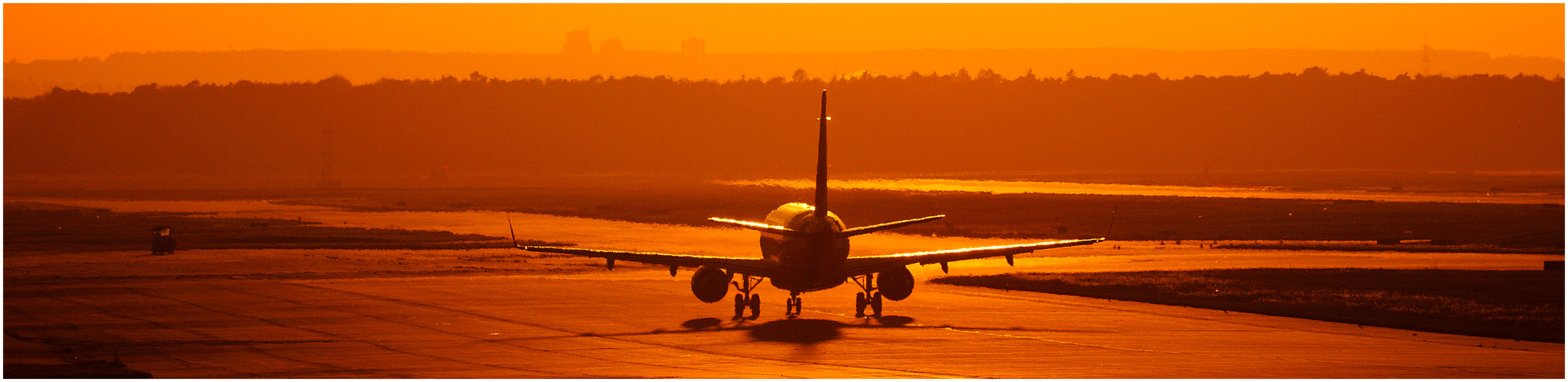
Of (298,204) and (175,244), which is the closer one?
(175,244)

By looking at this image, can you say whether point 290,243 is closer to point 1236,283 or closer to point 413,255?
point 413,255

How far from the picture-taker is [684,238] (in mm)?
68938

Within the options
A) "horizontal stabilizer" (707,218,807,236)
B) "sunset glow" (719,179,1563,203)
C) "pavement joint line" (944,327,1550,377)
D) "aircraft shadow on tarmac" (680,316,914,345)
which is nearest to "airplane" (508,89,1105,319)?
"horizontal stabilizer" (707,218,807,236)

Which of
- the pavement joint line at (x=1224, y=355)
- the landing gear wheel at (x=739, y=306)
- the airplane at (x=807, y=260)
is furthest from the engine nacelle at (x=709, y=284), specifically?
the pavement joint line at (x=1224, y=355)

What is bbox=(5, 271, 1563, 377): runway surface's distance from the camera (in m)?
26.5

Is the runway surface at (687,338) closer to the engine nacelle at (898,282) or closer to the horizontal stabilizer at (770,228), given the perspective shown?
the engine nacelle at (898,282)

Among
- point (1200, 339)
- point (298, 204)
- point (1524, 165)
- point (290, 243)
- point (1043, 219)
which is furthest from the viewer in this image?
point (1524, 165)

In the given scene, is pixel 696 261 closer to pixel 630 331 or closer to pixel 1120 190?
pixel 630 331

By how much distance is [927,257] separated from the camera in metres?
35.6

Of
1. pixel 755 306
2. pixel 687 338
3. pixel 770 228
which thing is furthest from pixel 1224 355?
pixel 755 306

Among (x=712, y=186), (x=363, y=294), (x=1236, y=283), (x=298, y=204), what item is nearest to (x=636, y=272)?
(x=363, y=294)

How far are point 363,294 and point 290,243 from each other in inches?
1019

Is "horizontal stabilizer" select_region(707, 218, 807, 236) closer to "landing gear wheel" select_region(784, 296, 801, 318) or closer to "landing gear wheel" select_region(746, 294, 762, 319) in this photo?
"landing gear wheel" select_region(746, 294, 762, 319)

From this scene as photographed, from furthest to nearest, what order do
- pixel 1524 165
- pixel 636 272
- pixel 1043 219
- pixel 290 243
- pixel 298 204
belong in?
pixel 1524 165 < pixel 298 204 < pixel 1043 219 < pixel 290 243 < pixel 636 272
